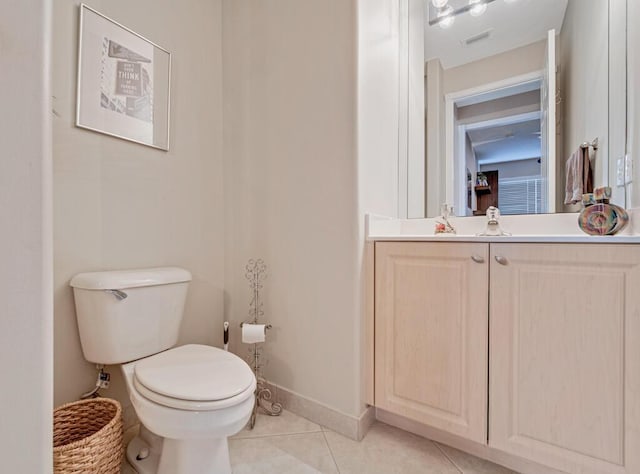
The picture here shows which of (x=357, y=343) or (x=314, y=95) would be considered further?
(x=314, y=95)

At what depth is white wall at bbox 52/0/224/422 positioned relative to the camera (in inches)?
46.9

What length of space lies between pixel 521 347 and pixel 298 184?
1128mm

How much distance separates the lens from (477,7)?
63.9 inches

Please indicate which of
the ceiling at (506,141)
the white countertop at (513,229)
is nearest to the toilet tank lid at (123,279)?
the white countertop at (513,229)

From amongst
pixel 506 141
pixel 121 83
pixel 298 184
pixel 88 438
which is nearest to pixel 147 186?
pixel 121 83

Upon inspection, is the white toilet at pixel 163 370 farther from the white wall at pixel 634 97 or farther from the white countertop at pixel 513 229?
the white wall at pixel 634 97

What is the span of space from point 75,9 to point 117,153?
1.87 feet

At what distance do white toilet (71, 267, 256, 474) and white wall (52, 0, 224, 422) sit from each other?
0.12 metres

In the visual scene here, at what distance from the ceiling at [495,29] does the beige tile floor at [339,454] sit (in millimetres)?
1915

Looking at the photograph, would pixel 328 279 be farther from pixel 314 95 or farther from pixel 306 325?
pixel 314 95

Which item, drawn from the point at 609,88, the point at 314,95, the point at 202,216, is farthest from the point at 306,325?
the point at 609,88

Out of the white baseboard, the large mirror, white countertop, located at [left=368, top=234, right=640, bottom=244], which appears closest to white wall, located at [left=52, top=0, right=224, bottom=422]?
the white baseboard

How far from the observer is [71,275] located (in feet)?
3.94

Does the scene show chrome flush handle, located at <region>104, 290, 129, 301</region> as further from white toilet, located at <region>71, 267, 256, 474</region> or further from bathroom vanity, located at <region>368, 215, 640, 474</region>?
bathroom vanity, located at <region>368, 215, 640, 474</region>
